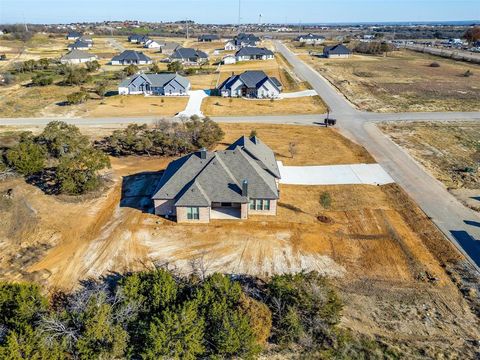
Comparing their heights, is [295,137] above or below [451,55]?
below

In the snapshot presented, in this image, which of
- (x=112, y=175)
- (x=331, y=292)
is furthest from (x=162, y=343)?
(x=112, y=175)

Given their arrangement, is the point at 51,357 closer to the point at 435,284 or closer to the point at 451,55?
the point at 435,284

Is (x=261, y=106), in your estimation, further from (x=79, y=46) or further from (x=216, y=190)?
(x=79, y=46)

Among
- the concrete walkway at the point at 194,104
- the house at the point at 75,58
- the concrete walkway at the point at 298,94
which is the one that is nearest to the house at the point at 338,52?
the concrete walkway at the point at 298,94

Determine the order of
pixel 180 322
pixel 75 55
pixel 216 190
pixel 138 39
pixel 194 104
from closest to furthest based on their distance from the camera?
pixel 180 322 → pixel 216 190 → pixel 194 104 → pixel 75 55 → pixel 138 39

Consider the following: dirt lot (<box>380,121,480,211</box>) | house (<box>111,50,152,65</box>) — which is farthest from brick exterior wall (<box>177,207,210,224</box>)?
house (<box>111,50,152,65</box>)

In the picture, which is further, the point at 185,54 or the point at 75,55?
the point at 185,54

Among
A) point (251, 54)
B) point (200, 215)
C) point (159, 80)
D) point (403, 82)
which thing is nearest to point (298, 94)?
point (403, 82)
